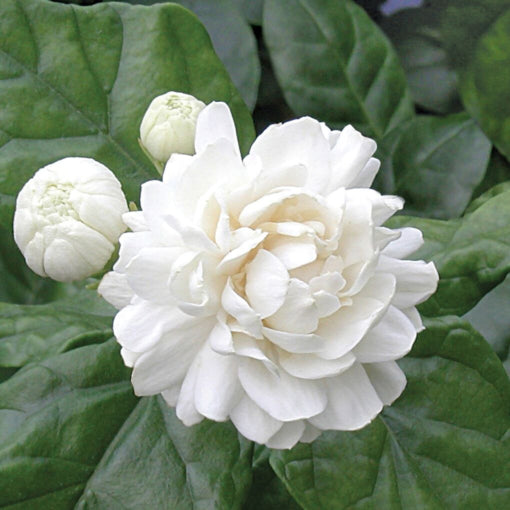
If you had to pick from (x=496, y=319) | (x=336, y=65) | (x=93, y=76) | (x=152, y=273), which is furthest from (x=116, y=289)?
(x=336, y=65)

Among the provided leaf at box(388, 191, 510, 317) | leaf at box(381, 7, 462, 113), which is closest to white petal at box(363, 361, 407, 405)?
leaf at box(388, 191, 510, 317)

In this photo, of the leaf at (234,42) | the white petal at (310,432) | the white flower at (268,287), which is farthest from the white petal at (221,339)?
the leaf at (234,42)

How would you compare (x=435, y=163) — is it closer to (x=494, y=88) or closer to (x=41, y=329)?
(x=494, y=88)

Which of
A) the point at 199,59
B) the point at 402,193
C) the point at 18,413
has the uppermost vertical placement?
the point at 199,59

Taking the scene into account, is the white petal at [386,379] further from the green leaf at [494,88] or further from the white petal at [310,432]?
the green leaf at [494,88]

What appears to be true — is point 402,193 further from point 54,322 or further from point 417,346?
point 54,322

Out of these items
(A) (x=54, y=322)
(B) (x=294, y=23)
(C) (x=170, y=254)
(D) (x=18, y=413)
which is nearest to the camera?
(C) (x=170, y=254)

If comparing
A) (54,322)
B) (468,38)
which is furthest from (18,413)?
(468,38)
